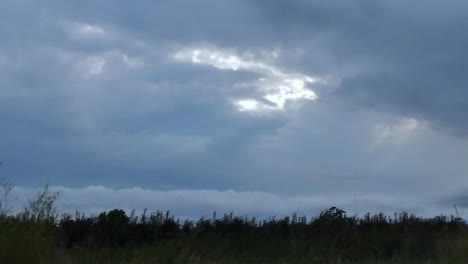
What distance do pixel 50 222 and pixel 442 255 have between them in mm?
10041

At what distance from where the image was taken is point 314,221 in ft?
85.0

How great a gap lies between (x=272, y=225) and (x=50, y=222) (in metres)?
10.7

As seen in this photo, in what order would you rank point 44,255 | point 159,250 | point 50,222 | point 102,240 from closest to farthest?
point 44,255
point 50,222
point 159,250
point 102,240

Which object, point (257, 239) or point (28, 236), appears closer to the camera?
point (28, 236)

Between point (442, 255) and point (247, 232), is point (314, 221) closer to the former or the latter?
point (247, 232)

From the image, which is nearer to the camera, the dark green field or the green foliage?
the green foliage

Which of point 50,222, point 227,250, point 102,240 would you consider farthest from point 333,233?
point 50,222

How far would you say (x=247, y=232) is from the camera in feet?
82.2

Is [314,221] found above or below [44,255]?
above

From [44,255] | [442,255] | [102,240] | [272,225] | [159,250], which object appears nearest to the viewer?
[44,255]

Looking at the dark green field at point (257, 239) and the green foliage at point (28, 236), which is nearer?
the green foliage at point (28, 236)

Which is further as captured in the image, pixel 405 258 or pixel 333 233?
pixel 333 233

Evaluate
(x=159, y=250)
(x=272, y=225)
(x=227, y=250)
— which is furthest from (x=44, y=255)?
→ (x=272, y=225)

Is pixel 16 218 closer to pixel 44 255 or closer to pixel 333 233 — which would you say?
pixel 44 255
